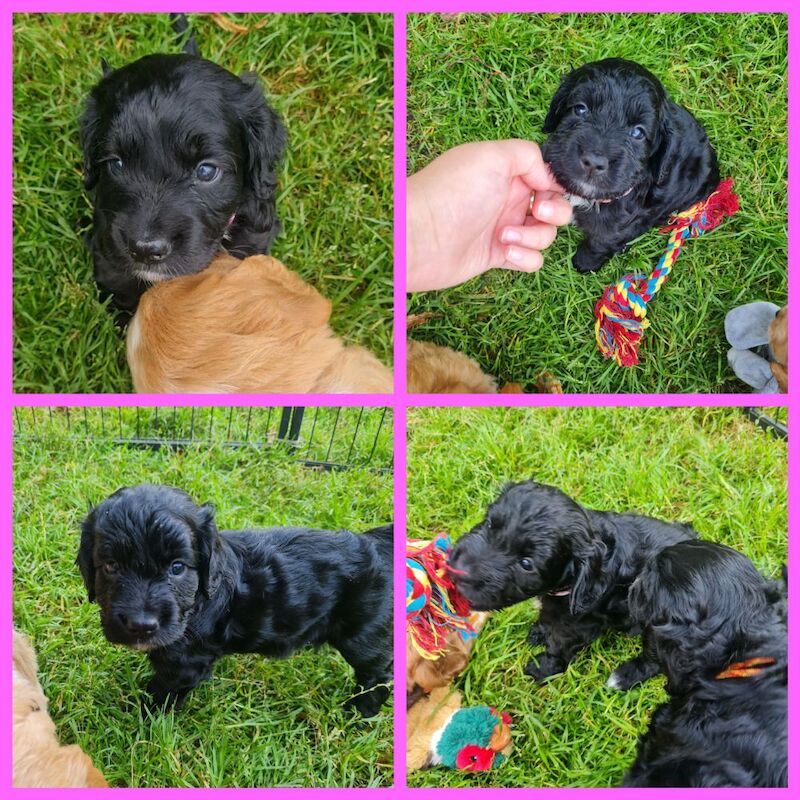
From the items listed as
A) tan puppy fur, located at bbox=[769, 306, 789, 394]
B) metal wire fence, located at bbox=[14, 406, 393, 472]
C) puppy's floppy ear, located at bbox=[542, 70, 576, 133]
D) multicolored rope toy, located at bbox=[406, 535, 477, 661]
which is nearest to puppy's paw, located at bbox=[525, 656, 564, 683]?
multicolored rope toy, located at bbox=[406, 535, 477, 661]

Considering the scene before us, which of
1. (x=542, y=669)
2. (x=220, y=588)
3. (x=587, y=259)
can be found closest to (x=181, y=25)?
(x=587, y=259)

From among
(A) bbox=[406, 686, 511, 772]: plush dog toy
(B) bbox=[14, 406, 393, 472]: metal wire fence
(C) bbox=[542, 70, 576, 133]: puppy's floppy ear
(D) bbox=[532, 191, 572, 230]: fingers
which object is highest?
(C) bbox=[542, 70, 576, 133]: puppy's floppy ear

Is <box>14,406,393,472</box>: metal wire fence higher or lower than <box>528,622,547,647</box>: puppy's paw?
higher

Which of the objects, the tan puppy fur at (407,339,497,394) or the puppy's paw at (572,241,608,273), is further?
the puppy's paw at (572,241,608,273)

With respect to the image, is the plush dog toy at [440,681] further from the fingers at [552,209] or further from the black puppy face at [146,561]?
the fingers at [552,209]

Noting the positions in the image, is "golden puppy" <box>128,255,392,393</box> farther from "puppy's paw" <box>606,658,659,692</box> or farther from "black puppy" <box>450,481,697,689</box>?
"puppy's paw" <box>606,658,659,692</box>

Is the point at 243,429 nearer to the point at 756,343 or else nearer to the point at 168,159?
the point at 168,159
